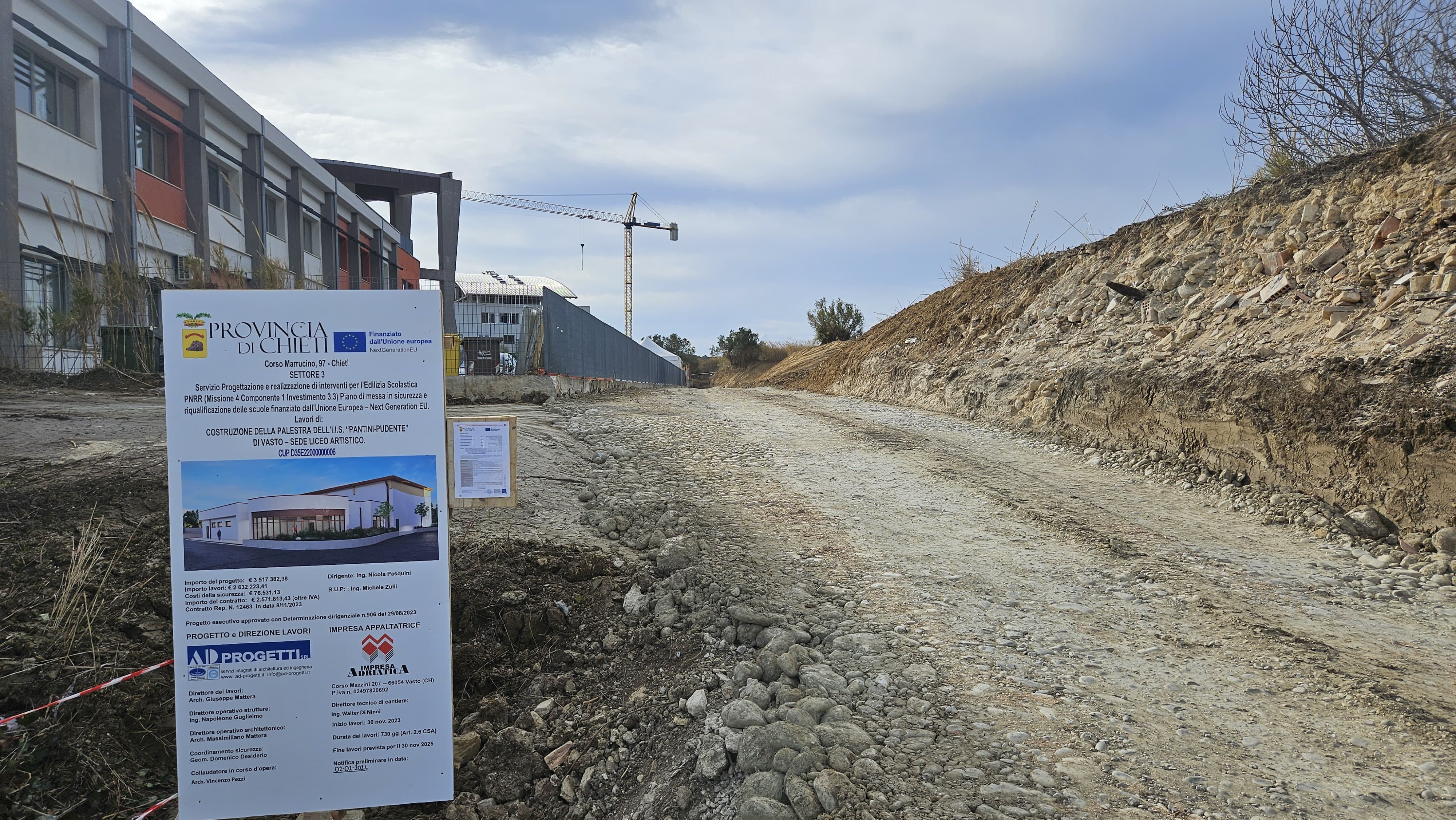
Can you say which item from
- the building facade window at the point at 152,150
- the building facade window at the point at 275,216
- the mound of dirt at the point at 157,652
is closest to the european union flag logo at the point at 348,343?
the mound of dirt at the point at 157,652

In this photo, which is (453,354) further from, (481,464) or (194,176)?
(481,464)

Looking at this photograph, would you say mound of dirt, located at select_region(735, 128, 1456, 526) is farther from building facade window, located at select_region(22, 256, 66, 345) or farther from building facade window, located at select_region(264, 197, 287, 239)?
building facade window, located at select_region(264, 197, 287, 239)

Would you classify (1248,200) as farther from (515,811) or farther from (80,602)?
(80,602)

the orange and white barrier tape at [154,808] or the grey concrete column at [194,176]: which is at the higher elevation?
the grey concrete column at [194,176]

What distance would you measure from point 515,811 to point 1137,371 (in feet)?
29.7

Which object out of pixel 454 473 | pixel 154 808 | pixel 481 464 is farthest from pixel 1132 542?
pixel 154 808

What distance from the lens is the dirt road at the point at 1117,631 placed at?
3.01 meters

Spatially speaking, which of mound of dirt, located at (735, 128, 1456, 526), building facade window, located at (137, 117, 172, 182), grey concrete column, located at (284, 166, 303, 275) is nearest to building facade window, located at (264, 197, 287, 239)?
grey concrete column, located at (284, 166, 303, 275)

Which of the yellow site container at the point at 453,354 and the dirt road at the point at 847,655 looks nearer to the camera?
the dirt road at the point at 847,655

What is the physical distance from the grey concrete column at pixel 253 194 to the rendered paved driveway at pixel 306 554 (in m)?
19.2

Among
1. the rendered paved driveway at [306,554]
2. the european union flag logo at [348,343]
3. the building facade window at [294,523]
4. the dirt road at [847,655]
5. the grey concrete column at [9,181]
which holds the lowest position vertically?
the dirt road at [847,655]

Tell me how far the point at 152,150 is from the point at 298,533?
65.3 ft

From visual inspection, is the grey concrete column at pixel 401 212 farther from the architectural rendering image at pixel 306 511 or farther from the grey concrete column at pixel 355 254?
the architectural rendering image at pixel 306 511

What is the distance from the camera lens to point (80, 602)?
166 inches
